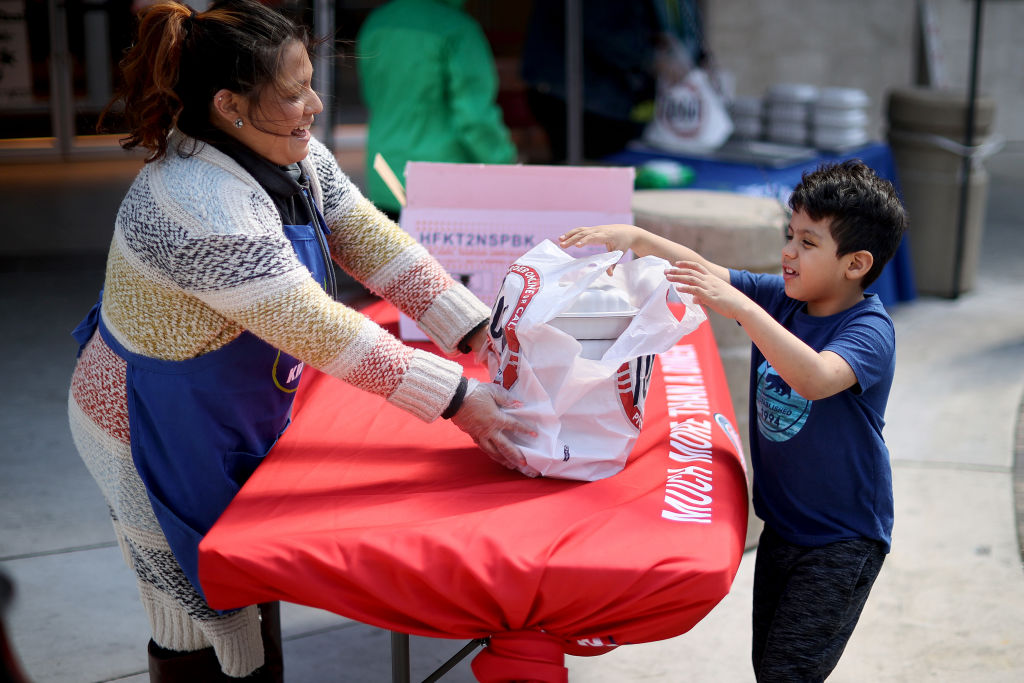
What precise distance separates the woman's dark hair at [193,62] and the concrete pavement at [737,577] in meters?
1.42

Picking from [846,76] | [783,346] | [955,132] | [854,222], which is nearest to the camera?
[783,346]

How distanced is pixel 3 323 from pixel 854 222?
469cm

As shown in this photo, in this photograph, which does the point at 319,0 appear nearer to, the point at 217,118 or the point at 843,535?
the point at 217,118

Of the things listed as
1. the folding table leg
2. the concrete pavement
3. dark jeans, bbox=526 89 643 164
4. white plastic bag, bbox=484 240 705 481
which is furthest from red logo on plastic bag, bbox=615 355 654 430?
dark jeans, bbox=526 89 643 164

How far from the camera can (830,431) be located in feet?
5.80

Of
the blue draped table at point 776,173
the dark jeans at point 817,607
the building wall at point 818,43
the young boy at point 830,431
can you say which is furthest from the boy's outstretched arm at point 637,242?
the building wall at point 818,43

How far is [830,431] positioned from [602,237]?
0.55 meters

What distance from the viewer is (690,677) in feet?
8.68

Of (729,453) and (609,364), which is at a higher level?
(609,364)

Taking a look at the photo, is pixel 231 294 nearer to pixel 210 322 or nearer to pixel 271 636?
pixel 210 322

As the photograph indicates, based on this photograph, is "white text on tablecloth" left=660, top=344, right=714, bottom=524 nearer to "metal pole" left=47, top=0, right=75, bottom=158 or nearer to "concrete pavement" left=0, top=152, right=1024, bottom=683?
"concrete pavement" left=0, top=152, right=1024, bottom=683

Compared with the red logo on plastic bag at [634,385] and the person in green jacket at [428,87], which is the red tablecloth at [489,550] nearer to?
the red logo on plastic bag at [634,385]

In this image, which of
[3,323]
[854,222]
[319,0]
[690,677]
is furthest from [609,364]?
[3,323]

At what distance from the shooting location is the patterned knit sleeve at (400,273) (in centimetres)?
204
